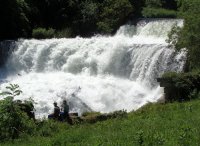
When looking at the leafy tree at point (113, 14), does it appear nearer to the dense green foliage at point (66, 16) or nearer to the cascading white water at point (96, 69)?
the dense green foliage at point (66, 16)

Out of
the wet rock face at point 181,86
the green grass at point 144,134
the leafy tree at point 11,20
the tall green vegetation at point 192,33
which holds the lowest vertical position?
the green grass at point 144,134

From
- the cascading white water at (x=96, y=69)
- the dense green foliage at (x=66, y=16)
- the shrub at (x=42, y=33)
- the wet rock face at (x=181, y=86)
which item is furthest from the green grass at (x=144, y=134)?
the dense green foliage at (x=66, y=16)

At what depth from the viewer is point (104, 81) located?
101 feet

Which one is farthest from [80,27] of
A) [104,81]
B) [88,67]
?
[104,81]

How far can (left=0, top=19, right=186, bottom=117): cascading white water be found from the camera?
90.2ft

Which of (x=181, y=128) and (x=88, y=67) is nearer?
(x=181, y=128)

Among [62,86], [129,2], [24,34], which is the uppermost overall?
[129,2]

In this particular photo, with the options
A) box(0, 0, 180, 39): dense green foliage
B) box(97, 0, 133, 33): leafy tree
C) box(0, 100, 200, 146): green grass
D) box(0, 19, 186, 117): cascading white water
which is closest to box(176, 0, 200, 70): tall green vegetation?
box(0, 19, 186, 117): cascading white water

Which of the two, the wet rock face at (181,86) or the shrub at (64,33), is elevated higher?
the shrub at (64,33)

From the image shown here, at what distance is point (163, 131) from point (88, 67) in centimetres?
2385

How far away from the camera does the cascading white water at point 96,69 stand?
2748 cm

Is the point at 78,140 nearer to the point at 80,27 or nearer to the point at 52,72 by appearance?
the point at 52,72

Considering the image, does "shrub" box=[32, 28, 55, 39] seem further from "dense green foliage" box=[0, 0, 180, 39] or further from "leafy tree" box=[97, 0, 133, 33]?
"leafy tree" box=[97, 0, 133, 33]

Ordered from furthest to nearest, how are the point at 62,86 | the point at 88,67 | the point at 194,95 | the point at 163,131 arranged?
the point at 88,67
the point at 62,86
the point at 194,95
the point at 163,131
